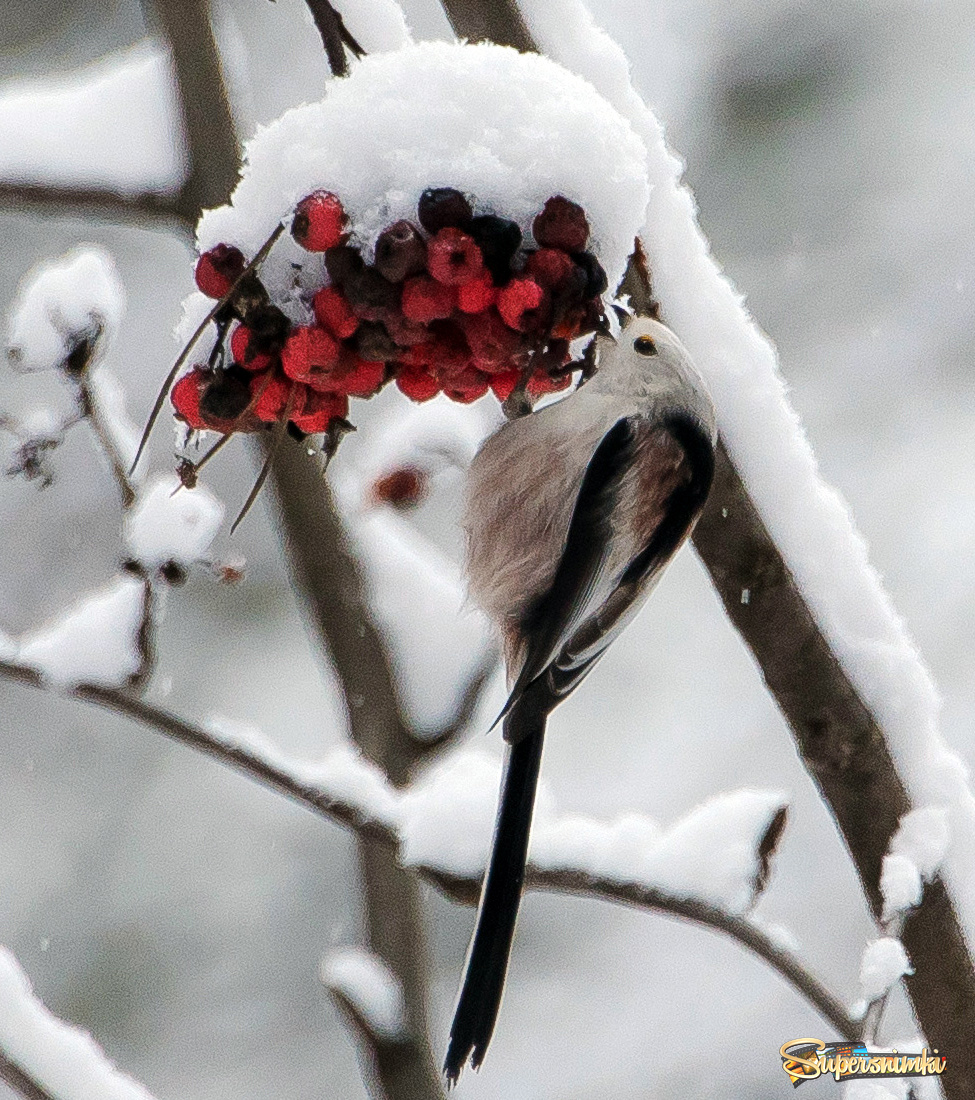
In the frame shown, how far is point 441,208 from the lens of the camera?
92 centimetres

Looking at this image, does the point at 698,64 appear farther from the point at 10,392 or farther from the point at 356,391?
the point at 356,391

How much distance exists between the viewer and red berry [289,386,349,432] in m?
1.01

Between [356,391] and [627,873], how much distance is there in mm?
452

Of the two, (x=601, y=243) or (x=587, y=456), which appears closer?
(x=601, y=243)

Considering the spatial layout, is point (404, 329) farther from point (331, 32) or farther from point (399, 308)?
point (331, 32)

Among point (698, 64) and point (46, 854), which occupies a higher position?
point (698, 64)

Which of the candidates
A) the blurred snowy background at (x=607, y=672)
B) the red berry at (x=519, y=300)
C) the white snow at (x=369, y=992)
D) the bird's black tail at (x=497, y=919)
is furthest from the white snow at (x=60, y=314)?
the blurred snowy background at (x=607, y=672)

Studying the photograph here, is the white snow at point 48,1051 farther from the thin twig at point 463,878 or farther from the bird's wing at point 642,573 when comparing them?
the bird's wing at point 642,573

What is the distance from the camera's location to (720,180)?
5.32 metres

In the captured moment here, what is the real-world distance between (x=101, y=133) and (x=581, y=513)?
0.79m

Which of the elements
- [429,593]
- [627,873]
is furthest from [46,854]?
[627,873]

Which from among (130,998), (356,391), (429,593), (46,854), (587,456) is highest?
(46,854)

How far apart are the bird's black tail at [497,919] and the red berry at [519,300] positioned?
452mm

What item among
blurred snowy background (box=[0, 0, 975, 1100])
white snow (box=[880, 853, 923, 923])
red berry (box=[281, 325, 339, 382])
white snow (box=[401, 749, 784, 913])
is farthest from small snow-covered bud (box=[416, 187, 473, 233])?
blurred snowy background (box=[0, 0, 975, 1100])
